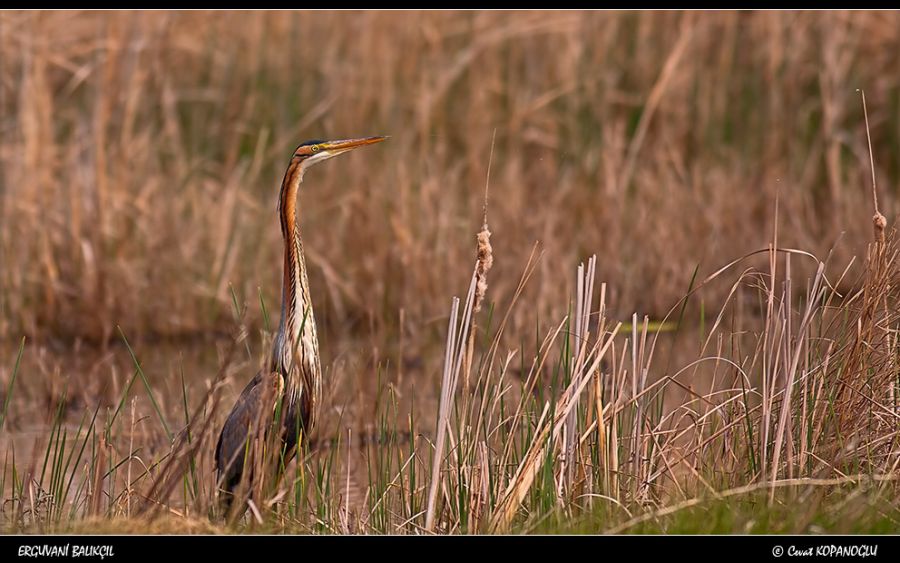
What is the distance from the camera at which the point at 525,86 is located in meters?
10.1

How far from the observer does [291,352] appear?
500cm

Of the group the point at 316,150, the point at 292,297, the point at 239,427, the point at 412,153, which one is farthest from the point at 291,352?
the point at 412,153

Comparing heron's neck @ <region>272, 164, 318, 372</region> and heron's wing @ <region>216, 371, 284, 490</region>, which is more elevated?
heron's neck @ <region>272, 164, 318, 372</region>

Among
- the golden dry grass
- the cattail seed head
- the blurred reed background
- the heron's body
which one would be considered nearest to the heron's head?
the heron's body

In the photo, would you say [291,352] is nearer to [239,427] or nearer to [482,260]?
[239,427]

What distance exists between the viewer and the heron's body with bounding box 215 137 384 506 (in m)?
4.94

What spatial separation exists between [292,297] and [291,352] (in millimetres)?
189

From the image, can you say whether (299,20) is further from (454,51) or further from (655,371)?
(655,371)

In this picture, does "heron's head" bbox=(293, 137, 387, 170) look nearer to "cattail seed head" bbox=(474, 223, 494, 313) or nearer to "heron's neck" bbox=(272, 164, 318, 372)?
"heron's neck" bbox=(272, 164, 318, 372)

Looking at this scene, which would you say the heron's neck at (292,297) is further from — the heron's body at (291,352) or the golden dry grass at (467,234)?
the golden dry grass at (467,234)

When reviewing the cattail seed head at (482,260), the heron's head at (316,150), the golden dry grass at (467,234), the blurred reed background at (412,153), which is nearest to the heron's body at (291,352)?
the heron's head at (316,150)

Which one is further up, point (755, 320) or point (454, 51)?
point (454, 51)
